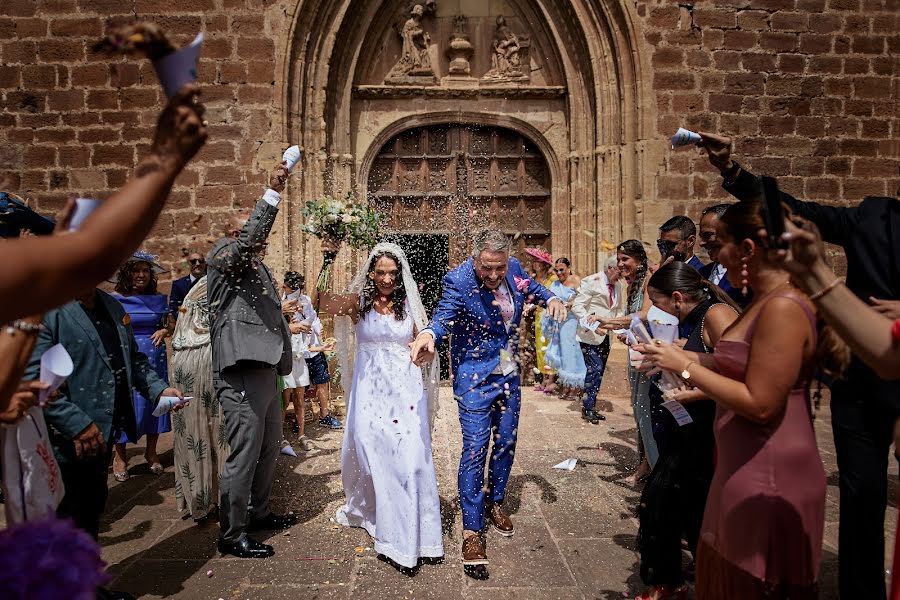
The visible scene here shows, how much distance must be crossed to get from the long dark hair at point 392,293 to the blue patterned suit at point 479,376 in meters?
0.31

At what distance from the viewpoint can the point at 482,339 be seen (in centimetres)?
375

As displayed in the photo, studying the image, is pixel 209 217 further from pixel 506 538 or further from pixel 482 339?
pixel 506 538

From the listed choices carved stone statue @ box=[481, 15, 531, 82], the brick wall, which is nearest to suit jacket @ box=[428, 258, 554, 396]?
the brick wall

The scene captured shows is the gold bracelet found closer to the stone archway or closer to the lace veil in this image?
the lace veil

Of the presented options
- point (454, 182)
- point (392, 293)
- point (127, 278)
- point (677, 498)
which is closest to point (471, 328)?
point (392, 293)

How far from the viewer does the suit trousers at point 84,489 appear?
9.05ft

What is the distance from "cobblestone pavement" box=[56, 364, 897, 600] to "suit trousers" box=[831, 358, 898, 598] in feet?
2.28

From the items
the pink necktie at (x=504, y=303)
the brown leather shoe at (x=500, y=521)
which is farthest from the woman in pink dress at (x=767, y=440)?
the brown leather shoe at (x=500, y=521)

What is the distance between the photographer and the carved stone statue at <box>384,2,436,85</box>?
9.38 meters

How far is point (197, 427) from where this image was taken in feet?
13.8

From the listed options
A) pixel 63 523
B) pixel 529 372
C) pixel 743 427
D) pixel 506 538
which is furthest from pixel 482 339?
pixel 529 372

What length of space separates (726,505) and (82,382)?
122 inches

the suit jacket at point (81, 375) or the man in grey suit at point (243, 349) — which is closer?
the suit jacket at point (81, 375)

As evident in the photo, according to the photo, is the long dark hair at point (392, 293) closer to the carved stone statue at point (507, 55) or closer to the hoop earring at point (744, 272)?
the hoop earring at point (744, 272)
